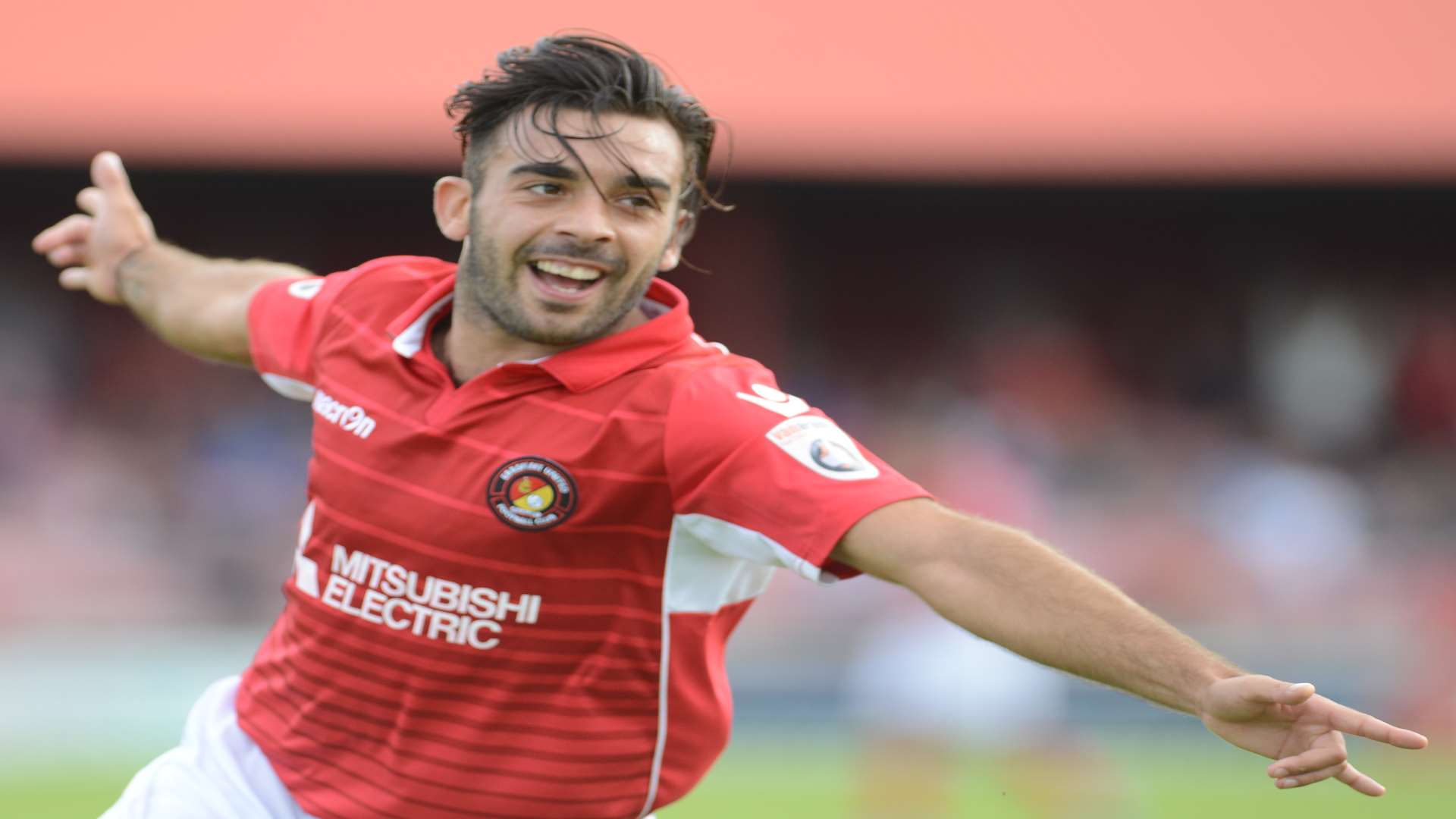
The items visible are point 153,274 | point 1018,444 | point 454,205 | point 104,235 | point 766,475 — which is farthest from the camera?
point 1018,444

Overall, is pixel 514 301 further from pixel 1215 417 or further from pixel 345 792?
pixel 1215 417

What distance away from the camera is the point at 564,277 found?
145 inches

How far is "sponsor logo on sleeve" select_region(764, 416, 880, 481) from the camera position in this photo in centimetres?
328

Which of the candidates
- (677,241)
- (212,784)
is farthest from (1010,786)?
(212,784)

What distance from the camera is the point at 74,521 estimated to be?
42.8 feet

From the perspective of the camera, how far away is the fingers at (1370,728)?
2.79 metres

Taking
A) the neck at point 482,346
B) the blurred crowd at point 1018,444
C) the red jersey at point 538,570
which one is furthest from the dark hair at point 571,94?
the blurred crowd at point 1018,444

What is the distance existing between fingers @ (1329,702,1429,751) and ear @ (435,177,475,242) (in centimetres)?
203

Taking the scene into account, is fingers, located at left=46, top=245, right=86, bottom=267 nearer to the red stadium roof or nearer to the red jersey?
the red jersey

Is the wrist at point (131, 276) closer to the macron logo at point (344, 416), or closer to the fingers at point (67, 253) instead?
the fingers at point (67, 253)

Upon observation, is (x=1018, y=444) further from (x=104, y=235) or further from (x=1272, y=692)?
(x=1272, y=692)

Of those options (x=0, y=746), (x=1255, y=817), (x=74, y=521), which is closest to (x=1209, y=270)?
(x=1255, y=817)

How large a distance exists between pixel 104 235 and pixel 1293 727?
3354 millimetres

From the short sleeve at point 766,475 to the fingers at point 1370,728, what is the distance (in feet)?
2.66
